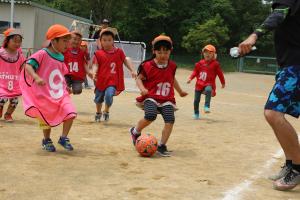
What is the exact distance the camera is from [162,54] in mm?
6379

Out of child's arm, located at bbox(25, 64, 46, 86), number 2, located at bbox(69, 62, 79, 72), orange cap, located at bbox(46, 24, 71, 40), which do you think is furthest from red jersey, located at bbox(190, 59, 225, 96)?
child's arm, located at bbox(25, 64, 46, 86)

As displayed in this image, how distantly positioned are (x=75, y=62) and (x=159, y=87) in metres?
3.68

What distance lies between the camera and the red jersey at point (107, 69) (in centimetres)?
891

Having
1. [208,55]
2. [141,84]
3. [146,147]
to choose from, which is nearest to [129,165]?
[146,147]

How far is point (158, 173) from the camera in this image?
5.07 metres

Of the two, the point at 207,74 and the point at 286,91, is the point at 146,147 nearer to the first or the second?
the point at 286,91

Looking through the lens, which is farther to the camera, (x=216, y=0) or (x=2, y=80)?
(x=216, y=0)

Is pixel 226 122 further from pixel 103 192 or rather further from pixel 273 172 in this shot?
pixel 103 192

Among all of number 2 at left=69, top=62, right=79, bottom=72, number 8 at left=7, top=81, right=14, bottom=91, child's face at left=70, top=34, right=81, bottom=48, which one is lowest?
number 8 at left=7, top=81, right=14, bottom=91

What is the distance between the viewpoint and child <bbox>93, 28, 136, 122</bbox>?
8.88 metres

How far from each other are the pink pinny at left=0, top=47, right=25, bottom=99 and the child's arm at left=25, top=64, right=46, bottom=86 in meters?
2.78

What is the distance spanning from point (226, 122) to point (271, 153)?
3.50 m

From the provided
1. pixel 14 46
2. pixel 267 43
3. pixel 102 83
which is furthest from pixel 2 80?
pixel 267 43

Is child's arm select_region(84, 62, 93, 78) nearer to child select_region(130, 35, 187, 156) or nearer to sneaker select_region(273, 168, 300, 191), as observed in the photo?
child select_region(130, 35, 187, 156)
